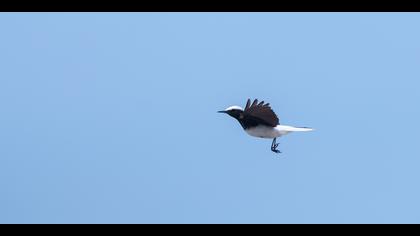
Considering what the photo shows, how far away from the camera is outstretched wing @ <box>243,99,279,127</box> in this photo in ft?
78.7

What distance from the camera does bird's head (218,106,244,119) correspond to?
2452 cm

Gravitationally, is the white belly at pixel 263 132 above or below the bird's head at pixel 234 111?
below

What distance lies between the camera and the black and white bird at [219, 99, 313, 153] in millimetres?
24000

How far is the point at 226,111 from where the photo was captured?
2486cm

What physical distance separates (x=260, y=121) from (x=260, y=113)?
0.36m

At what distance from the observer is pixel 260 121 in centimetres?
2431

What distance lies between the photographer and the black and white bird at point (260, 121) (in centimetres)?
2400

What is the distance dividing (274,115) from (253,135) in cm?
113

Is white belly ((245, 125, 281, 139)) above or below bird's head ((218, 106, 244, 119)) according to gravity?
below

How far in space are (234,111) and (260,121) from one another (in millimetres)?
906

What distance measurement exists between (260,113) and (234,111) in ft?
3.26

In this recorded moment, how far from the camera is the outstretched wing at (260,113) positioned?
23977mm
